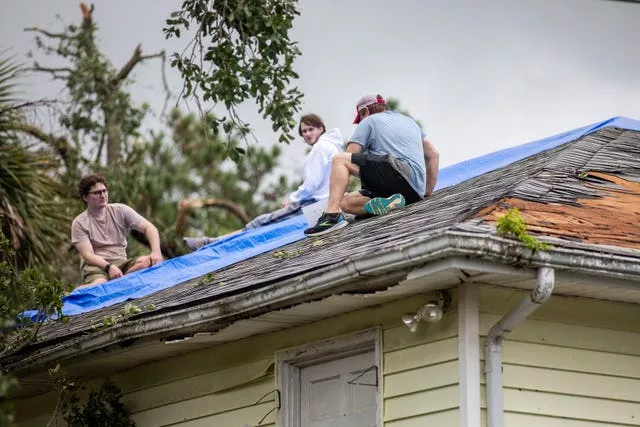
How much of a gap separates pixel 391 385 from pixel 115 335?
245cm

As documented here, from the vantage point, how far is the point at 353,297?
362 inches

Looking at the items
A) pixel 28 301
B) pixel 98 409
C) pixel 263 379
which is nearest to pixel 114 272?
pixel 98 409

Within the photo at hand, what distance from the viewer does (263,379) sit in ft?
34.2

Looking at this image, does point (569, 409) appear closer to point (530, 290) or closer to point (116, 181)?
point (530, 290)

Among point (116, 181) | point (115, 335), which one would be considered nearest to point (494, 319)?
point (115, 335)

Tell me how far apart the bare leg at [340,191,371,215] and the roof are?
0.47 m

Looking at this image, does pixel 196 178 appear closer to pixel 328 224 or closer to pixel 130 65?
pixel 130 65

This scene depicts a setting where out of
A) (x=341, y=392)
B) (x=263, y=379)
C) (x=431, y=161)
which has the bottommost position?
(x=341, y=392)

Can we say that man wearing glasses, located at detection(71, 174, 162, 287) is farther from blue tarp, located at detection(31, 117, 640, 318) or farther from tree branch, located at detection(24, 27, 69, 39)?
tree branch, located at detection(24, 27, 69, 39)

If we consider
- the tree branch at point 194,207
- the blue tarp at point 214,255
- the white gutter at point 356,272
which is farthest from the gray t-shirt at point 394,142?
the tree branch at point 194,207

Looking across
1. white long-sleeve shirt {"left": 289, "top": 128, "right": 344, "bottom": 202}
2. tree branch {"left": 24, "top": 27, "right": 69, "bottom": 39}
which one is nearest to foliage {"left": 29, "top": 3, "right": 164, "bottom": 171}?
tree branch {"left": 24, "top": 27, "right": 69, "bottom": 39}

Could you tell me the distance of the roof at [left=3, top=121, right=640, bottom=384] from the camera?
8.51 meters

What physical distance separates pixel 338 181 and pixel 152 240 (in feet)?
11.4

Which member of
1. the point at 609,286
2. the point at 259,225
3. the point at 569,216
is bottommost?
the point at 609,286
